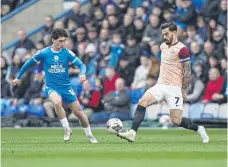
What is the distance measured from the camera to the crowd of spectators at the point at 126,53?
82.0 ft

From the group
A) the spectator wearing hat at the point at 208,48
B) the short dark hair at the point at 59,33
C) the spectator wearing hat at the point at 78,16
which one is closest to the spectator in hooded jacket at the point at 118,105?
the spectator wearing hat at the point at 208,48

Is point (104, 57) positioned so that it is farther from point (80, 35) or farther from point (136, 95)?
point (136, 95)

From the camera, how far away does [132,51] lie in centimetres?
2661

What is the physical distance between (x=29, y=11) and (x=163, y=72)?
595 inches

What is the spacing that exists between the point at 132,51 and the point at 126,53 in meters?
0.22

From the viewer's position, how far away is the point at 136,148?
612 inches

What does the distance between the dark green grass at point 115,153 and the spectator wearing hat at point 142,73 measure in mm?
6605

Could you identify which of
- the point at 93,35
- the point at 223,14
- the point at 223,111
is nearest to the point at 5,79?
the point at 93,35

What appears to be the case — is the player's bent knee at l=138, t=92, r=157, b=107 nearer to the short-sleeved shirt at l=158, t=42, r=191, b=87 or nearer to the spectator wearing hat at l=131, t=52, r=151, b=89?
the short-sleeved shirt at l=158, t=42, r=191, b=87

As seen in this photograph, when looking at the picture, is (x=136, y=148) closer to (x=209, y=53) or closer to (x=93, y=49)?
(x=209, y=53)

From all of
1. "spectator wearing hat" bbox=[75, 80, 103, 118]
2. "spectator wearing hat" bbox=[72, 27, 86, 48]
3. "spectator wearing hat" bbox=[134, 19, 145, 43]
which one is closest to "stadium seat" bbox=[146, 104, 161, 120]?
"spectator wearing hat" bbox=[75, 80, 103, 118]

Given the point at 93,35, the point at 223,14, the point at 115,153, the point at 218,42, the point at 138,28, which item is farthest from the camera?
the point at 93,35

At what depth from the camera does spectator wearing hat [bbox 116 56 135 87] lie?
87.0ft

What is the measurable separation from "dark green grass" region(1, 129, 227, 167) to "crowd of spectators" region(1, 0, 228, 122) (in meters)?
5.74
